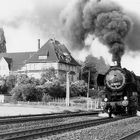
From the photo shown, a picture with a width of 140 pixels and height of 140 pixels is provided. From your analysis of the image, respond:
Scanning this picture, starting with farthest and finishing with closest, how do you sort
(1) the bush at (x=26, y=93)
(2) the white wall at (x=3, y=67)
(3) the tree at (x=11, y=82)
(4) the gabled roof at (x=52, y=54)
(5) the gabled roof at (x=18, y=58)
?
(2) the white wall at (x=3, y=67), (5) the gabled roof at (x=18, y=58), (4) the gabled roof at (x=52, y=54), (3) the tree at (x=11, y=82), (1) the bush at (x=26, y=93)

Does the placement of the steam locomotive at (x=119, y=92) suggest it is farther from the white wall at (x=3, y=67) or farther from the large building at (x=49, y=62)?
the white wall at (x=3, y=67)

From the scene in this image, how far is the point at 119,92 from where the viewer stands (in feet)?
76.6

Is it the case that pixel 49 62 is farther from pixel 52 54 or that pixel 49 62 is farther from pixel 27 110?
pixel 27 110

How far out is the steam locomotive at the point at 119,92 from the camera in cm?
2295

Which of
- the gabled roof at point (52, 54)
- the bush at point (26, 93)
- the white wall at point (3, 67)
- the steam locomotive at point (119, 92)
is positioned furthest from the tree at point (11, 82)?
the steam locomotive at point (119, 92)

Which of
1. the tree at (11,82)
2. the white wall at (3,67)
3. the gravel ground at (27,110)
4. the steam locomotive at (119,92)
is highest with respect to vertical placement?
the white wall at (3,67)

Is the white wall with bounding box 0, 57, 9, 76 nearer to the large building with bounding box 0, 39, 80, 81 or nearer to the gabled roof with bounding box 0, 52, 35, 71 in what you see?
the large building with bounding box 0, 39, 80, 81

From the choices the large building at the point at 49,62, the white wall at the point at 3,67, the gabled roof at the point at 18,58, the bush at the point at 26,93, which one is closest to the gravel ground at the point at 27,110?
the bush at the point at 26,93

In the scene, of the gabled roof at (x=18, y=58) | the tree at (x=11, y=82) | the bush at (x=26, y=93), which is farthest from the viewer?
the gabled roof at (x=18, y=58)

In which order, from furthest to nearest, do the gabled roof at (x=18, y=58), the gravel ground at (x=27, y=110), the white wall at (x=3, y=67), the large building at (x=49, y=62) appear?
the white wall at (x=3, y=67) < the gabled roof at (x=18, y=58) < the large building at (x=49, y=62) < the gravel ground at (x=27, y=110)

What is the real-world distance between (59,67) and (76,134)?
222 feet

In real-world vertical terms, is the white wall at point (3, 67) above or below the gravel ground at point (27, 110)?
above

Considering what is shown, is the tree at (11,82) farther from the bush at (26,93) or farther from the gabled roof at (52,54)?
the gabled roof at (52,54)

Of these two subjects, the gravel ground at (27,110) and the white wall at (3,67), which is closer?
the gravel ground at (27,110)
